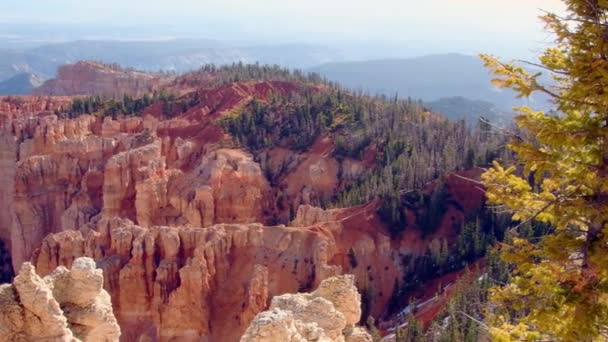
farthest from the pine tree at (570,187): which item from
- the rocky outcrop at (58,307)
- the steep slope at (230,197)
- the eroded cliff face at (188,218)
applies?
the steep slope at (230,197)

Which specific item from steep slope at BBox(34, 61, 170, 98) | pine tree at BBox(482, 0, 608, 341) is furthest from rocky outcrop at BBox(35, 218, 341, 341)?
steep slope at BBox(34, 61, 170, 98)

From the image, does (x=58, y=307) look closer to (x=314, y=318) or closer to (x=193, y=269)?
(x=314, y=318)

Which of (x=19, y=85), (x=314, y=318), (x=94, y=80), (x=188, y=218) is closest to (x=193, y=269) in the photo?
(x=188, y=218)

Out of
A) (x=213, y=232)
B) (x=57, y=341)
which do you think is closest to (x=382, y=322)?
(x=213, y=232)

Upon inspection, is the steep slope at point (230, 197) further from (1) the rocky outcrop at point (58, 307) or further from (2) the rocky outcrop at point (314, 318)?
(1) the rocky outcrop at point (58, 307)

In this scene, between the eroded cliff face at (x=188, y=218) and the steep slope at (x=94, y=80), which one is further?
the steep slope at (x=94, y=80)

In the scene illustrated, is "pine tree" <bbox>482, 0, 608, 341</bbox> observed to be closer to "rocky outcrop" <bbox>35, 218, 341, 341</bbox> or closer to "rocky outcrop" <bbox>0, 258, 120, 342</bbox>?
"rocky outcrop" <bbox>0, 258, 120, 342</bbox>
